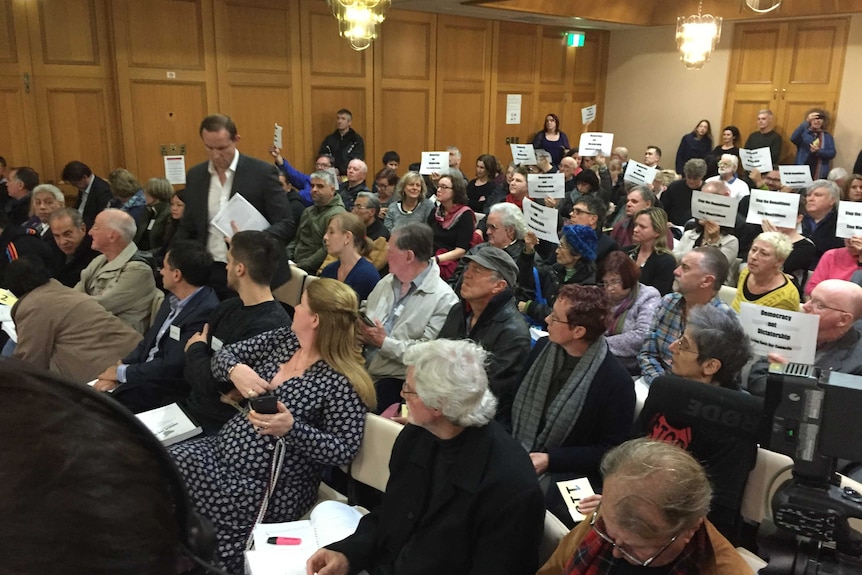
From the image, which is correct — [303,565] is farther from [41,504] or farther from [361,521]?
[41,504]

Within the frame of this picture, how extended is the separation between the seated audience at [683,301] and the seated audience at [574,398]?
83 cm

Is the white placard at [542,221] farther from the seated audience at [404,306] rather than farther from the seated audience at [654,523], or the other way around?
the seated audience at [654,523]

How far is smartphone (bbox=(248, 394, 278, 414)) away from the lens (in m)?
2.31

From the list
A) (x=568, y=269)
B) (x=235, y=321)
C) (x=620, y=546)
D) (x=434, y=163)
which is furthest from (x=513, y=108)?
(x=620, y=546)

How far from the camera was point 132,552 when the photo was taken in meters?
0.39

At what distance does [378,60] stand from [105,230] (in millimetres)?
6066

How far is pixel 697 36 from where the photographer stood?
643cm

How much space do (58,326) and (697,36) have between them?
5.92 meters

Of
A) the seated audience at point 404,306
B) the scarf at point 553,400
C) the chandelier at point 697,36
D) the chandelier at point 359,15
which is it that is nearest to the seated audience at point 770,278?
the scarf at point 553,400

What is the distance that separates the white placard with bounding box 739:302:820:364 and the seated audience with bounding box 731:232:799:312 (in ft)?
1.95

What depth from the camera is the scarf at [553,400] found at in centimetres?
251

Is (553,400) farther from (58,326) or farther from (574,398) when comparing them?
(58,326)

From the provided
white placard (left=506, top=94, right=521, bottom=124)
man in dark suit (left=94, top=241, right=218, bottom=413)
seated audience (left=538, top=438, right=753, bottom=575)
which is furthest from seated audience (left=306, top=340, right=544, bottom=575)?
white placard (left=506, top=94, right=521, bottom=124)

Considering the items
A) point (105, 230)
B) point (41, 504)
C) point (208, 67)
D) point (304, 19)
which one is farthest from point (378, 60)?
point (41, 504)
